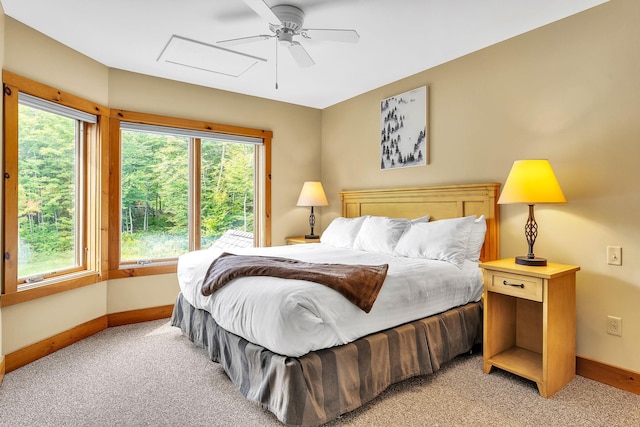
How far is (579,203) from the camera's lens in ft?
8.18

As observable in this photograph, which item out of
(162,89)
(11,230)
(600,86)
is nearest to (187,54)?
(162,89)

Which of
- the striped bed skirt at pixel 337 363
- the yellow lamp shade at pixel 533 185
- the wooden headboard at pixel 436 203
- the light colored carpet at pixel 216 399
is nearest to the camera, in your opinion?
the striped bed skirt at pixel 337 363

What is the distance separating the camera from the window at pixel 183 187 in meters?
3.67

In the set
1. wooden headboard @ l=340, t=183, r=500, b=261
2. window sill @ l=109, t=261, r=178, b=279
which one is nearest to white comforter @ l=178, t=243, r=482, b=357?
wooden headboard @ l=340, t=183, r=500, b=261

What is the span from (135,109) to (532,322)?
13.1 feet

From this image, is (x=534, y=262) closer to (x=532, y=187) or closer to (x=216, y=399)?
(x=532, y=187)

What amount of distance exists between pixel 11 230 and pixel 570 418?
377cm

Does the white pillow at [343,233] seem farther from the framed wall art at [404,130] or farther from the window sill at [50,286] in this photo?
the window sill at [50,286]

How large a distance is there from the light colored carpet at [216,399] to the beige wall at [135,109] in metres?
0.38

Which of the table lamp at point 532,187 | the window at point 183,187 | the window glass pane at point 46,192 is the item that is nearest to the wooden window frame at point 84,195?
the window glass pane at point 46,192

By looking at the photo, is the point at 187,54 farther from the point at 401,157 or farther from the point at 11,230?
the point at 401,157

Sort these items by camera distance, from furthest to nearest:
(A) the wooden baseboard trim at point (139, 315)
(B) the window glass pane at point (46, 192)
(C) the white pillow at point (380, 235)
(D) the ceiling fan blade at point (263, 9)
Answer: (A) the wooden baseboard trim at point (139, 315), (C) the white pillow at point (380, 235), (B) the window glass pane at point (46, 192), (D) the ceiling fan blade at point (263, 9)

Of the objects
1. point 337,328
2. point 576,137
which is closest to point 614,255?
point 576,137

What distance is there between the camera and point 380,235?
11.0 ft
